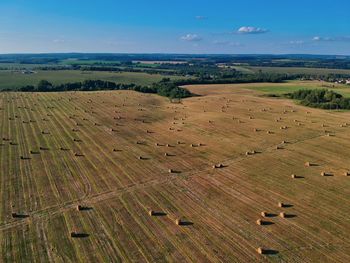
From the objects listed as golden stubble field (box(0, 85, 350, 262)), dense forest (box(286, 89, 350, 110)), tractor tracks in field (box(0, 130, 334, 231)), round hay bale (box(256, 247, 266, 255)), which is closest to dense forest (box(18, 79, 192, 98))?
dense forest (box(286, 89, 350, 110))

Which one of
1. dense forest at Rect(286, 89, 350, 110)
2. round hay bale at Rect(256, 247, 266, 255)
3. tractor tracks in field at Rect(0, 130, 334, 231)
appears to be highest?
dense forest at Rect(286, 89, 350, 110)

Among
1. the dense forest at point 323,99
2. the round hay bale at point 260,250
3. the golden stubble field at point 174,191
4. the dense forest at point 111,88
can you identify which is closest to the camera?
the round hay bale at point 260,250

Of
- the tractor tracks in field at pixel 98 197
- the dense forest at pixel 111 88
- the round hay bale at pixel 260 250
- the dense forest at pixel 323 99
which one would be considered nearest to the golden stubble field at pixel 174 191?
the tractor tracks in field at pixel 98 197

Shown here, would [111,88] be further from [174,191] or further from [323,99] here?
[174,191]

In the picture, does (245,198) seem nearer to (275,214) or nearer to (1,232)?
(275,214)

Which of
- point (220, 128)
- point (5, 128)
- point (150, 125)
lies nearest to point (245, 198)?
point (220, 128)

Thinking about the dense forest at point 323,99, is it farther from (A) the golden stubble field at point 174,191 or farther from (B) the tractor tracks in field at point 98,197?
(B) the tractor tracks in field at point 98,197

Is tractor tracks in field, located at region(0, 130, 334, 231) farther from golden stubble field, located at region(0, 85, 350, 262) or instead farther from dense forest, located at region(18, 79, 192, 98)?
dense forest, located at region(18, 79, 192, 98)

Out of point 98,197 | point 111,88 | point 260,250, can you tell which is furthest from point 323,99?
point 260,250

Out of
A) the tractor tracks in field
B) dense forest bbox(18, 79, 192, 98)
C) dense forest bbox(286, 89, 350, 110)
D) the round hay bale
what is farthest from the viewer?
dense forest bbox(18, 79, 192, 98)
